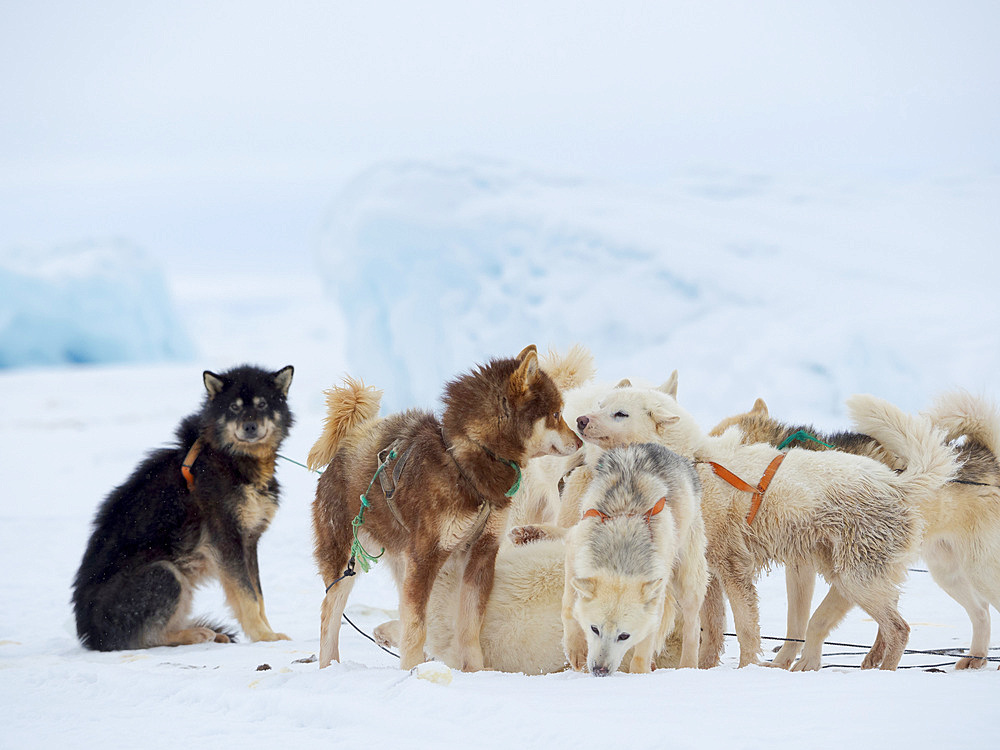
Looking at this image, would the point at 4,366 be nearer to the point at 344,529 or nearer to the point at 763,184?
the point at 763,184

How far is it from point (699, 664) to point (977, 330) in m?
11.6

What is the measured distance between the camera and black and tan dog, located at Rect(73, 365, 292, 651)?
5.67 meters

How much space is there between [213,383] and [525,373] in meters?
2.54

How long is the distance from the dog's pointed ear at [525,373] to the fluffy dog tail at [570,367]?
1.72 metres

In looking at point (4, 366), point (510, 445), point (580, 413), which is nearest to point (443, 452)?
point (510, 445)

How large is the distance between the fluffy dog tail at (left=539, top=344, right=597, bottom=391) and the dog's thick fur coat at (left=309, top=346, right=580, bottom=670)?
1.58 metres

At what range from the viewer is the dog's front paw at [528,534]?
→ 192 inches

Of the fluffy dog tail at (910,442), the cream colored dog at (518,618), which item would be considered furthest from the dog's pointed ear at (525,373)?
the fluffy dog tail at (910,442)

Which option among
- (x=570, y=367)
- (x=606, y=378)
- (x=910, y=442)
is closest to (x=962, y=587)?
(x=910, y=442)

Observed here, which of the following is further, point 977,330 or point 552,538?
point 977,330

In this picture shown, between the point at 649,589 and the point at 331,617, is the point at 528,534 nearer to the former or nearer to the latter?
the point at 331,617

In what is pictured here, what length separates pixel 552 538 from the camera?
4.85 m

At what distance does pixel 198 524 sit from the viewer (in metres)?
5.83

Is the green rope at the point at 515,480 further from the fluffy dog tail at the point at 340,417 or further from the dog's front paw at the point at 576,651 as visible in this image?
the fluffy dog tail at the point at 340,417
